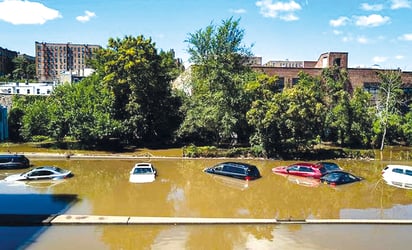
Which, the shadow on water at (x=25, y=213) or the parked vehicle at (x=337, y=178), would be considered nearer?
the shadow on water at (x=25, y=213)

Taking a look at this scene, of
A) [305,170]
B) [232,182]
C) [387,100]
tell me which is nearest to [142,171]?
[232,182]

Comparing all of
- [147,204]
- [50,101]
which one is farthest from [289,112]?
[50,101]

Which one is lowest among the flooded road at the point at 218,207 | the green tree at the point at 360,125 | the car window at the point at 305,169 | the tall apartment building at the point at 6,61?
the flooded road at the point at 218,207

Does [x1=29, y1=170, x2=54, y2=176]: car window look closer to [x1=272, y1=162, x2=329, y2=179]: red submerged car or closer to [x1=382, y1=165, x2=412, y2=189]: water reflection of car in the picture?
[x1=272, y1=162, x2=329, y2=179]: red submerged car

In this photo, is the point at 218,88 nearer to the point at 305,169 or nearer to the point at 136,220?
the point at 305,169

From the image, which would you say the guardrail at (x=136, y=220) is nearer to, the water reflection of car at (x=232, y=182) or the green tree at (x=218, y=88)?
the water reflection of car at (x=232, y=182)

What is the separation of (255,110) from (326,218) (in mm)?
22861

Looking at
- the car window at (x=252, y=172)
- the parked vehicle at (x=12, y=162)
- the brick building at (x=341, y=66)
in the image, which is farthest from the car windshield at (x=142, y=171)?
the brick building at (x=341, y=66)

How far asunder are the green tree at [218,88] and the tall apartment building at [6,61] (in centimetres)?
11172

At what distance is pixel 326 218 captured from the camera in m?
21.2

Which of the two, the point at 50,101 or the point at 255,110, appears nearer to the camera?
the point at 255,110

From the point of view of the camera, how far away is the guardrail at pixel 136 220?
62.2ft

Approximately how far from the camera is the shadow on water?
55.9ft

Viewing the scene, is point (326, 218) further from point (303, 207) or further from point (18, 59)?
point (18, 59)
